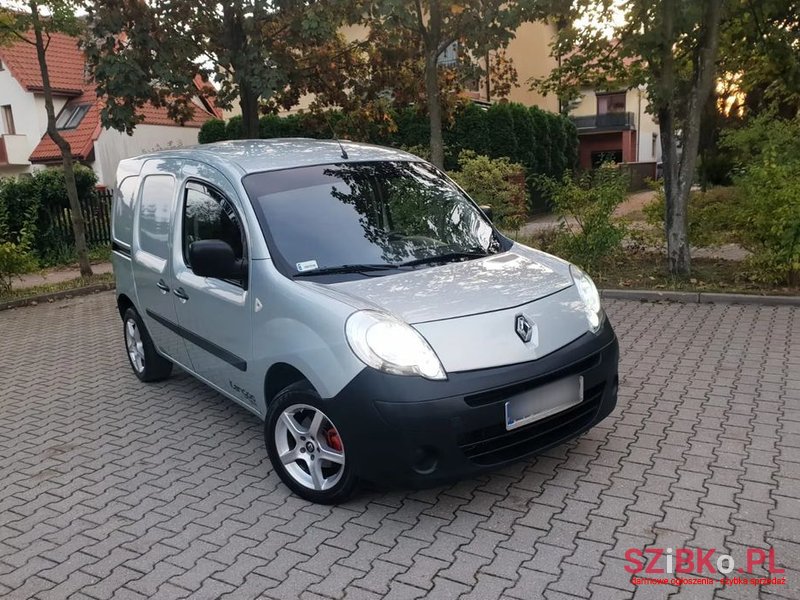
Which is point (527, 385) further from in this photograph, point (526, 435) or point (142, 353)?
point (142, 353)

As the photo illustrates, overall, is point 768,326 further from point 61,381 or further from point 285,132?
point 285,132

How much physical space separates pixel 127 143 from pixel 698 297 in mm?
23758

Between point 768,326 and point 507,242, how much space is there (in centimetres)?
369

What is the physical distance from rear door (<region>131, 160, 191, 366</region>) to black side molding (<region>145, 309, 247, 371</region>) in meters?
0.01

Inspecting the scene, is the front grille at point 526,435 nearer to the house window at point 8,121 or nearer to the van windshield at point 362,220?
the van windshield at point 362,220

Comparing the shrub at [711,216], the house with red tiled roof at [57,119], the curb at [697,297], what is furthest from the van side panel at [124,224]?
the house with red tiled roof at [57,119]

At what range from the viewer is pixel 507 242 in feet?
15.4

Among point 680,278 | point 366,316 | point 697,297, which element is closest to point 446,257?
point 366,316

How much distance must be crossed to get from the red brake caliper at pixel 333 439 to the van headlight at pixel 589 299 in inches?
60.5

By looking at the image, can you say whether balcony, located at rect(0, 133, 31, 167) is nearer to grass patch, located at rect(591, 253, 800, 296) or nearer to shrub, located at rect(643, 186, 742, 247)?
grass patch, located at rect(591, 253, 800, 296)

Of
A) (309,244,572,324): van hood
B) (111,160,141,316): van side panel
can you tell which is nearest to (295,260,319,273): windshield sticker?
(309,244,572,324): van hood

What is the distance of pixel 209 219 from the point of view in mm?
4461

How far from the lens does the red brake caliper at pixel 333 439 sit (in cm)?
349

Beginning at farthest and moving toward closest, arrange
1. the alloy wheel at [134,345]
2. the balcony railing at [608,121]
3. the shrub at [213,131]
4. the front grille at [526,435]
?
the balcony railing at [608,121], the shrub at [213,131], the alloy wheel at [134,345], the front grille at [526,435]
